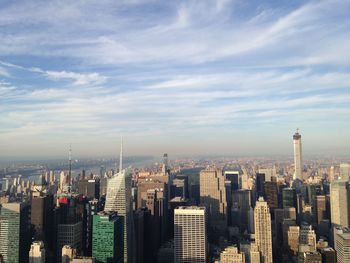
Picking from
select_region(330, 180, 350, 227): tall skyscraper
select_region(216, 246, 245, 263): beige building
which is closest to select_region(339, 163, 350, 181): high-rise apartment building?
select_region(330, 180, 350, 227): tall skyscraper

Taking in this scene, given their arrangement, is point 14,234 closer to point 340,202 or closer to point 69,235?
point 69,235

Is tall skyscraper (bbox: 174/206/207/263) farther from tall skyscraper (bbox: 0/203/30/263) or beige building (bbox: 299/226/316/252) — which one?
tall skyscraper (bbox: 0/203/30/263)

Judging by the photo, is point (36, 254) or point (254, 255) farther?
point (254, 255)

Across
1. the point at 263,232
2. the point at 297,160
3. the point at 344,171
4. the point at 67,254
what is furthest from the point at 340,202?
the point at 67,254

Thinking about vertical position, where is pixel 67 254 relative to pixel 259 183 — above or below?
below

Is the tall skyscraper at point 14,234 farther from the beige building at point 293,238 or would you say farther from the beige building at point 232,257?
the beige building at point 293,238

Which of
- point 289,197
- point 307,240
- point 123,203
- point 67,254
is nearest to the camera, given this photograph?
point 67,254
